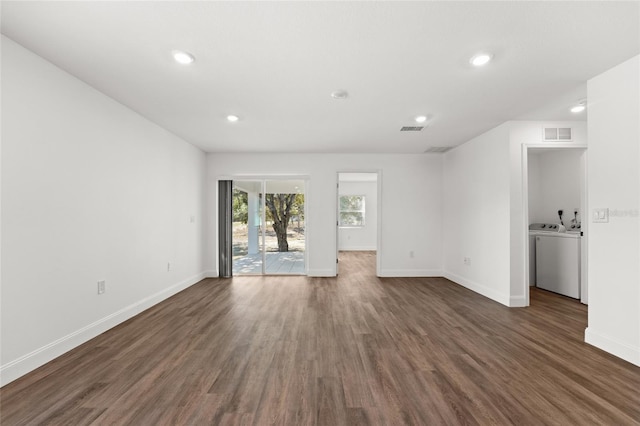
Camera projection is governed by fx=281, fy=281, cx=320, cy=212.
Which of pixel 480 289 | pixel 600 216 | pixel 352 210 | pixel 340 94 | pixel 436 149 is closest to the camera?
pixel 600 216

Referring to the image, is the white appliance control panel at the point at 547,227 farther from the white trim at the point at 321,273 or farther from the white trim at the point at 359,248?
the white trim at the point at 359,248

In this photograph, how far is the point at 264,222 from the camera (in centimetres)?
572

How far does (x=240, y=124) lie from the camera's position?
12.8 ft

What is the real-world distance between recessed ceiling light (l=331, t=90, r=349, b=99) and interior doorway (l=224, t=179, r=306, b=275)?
288 centimetres

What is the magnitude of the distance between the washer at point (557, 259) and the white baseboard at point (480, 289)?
1.20 metres

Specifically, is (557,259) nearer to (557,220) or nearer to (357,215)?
(557,220)

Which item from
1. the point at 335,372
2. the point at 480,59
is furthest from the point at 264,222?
the point at 480,59

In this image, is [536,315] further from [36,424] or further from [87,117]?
[87,117]

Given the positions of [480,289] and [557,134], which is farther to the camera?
[480,289]

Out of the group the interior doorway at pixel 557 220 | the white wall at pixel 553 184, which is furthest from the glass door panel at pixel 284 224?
the white wall at pixel 553 184

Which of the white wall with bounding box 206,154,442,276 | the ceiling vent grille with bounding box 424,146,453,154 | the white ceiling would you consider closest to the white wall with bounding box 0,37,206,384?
the white ceiling

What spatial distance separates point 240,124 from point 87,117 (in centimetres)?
166

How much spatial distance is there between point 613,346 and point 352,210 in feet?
25.4

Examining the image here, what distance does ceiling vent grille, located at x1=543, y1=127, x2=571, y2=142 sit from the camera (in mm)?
3791
